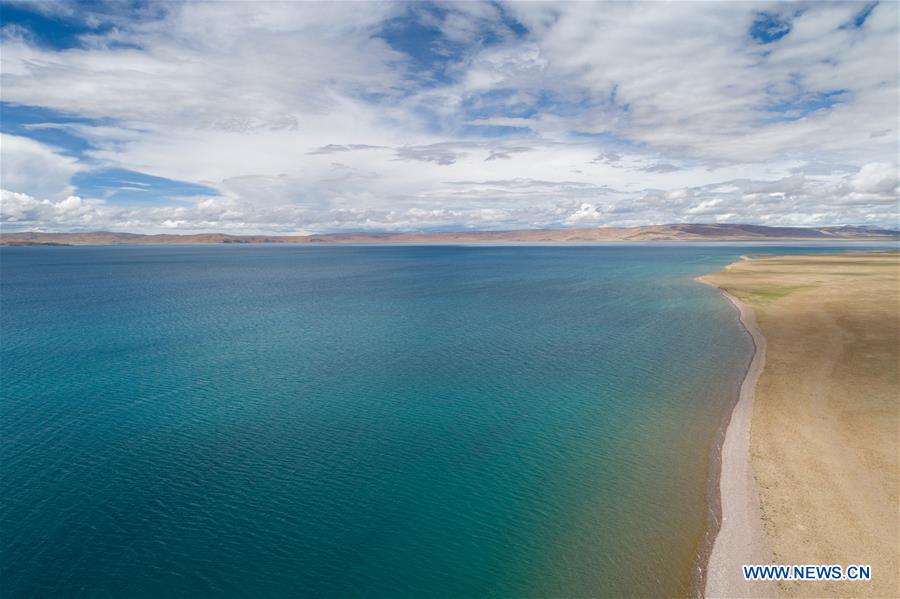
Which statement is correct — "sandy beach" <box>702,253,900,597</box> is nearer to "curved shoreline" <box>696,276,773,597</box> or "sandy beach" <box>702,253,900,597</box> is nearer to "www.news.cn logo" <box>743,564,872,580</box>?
"curved shoreline" <box>696,276,773,597</box>

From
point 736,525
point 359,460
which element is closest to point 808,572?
point 736,525

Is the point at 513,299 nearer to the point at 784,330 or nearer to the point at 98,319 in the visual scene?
the point at 784,330

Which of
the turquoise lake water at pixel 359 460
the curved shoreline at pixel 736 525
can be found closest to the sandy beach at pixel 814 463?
the curved shoreline at pixel 736 525

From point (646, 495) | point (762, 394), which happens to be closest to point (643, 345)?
point (762, 394)

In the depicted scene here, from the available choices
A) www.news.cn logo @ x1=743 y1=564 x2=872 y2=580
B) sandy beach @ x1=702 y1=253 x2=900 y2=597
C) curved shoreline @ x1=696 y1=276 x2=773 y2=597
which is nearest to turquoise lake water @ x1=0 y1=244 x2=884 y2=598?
curved shoreline @ x1=696 y1=276 x2=773 y2=597

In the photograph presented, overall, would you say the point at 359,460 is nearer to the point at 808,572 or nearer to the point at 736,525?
the point at 736,525
